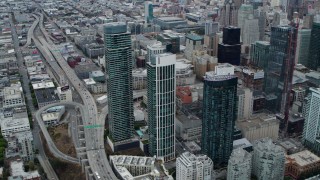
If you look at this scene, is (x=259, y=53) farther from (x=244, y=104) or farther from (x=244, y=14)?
(x=244, y=104)

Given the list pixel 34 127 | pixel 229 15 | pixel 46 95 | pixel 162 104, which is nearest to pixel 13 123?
pixel 34 127

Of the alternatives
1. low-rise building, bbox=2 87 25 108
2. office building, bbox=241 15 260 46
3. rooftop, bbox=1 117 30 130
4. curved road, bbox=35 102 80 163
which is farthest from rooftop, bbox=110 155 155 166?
office building, bbox=241 15 260 46

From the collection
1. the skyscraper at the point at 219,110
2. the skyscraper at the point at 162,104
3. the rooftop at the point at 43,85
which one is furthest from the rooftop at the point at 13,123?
the skyscraper at the point at 219,110

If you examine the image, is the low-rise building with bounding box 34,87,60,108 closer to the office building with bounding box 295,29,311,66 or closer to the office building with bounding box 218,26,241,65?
the office building with bounding box 218,26,241,65

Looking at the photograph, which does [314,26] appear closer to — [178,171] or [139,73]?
[139,73]

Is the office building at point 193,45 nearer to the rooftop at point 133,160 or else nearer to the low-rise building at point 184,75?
the low-rise building at point 184,75

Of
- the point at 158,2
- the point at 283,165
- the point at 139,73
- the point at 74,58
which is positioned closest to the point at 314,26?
the point at 139,73
